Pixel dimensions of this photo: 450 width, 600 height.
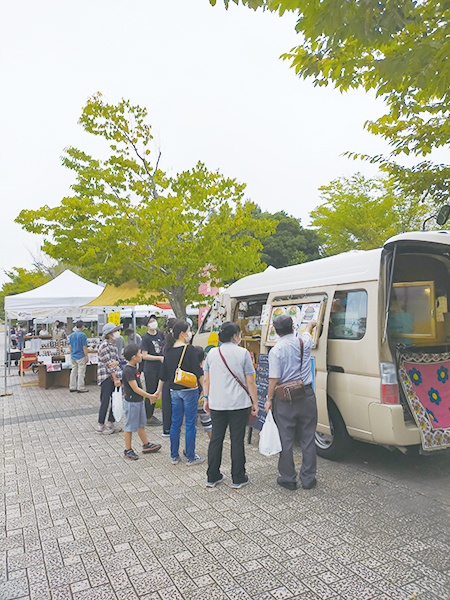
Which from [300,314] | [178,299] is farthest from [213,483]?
[178,299]

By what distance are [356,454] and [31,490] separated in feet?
12.7

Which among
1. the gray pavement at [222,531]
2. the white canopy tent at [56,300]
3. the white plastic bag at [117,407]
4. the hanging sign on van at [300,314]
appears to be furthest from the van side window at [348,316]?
the white canopy tent at [56,300]

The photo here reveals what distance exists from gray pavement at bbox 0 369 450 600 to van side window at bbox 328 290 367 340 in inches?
60.9

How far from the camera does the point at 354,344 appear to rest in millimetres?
4977

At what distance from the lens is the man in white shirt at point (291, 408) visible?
→ 470 centimetres

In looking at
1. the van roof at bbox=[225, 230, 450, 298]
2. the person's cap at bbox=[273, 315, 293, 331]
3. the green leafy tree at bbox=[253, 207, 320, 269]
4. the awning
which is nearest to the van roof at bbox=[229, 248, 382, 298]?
the van roof at bbox=[225, 230, 450, 298]

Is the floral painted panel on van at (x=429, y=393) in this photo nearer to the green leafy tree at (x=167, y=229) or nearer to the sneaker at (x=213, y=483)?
the sneaker at (x=213, y=483)

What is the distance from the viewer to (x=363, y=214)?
76.6 feet

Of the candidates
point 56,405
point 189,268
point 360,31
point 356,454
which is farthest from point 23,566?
Answer: point 189,268

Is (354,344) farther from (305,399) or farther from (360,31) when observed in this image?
(360,31)

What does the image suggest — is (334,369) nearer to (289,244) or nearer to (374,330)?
(374,330)

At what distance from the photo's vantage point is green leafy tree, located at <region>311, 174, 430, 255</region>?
74.5ft

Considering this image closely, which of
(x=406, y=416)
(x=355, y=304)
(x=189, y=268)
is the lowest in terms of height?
(x=406, y=416)

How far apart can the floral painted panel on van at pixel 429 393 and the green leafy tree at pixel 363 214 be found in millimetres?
17656
